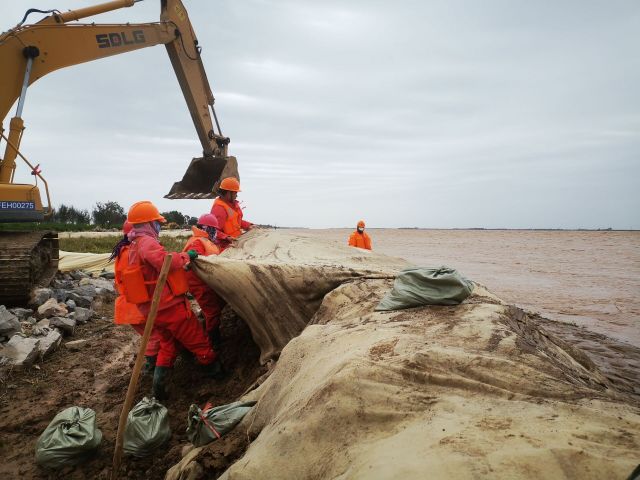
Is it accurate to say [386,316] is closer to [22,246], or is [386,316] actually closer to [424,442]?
[424,442]

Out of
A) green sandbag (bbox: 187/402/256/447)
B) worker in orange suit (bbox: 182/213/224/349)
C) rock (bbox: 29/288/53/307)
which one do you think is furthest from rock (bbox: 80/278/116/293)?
green sandbag (bbox: 187/402/256/447)

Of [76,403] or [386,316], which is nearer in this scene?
[386,316]

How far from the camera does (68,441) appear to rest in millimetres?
2854

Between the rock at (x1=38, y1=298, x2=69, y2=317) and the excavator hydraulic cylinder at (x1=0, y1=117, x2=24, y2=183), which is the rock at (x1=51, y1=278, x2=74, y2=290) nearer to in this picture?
the rock at (x1=38, y1=298, x2=69, y2=317)

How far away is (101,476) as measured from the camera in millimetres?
2809

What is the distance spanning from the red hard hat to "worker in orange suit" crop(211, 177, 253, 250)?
12cm

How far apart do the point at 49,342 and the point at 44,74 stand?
4.02 metres

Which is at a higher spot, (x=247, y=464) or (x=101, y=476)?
(x=247, y=464)

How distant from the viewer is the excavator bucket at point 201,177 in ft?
23.7

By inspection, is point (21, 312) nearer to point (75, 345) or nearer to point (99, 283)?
point (75, 345)

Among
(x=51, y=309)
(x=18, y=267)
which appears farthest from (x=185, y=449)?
(x=18, y=267)

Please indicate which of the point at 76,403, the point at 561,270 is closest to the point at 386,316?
the point at 76,403

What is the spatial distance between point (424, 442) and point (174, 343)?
3.11 meters

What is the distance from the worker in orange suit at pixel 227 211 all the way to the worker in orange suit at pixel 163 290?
1.52 meters
